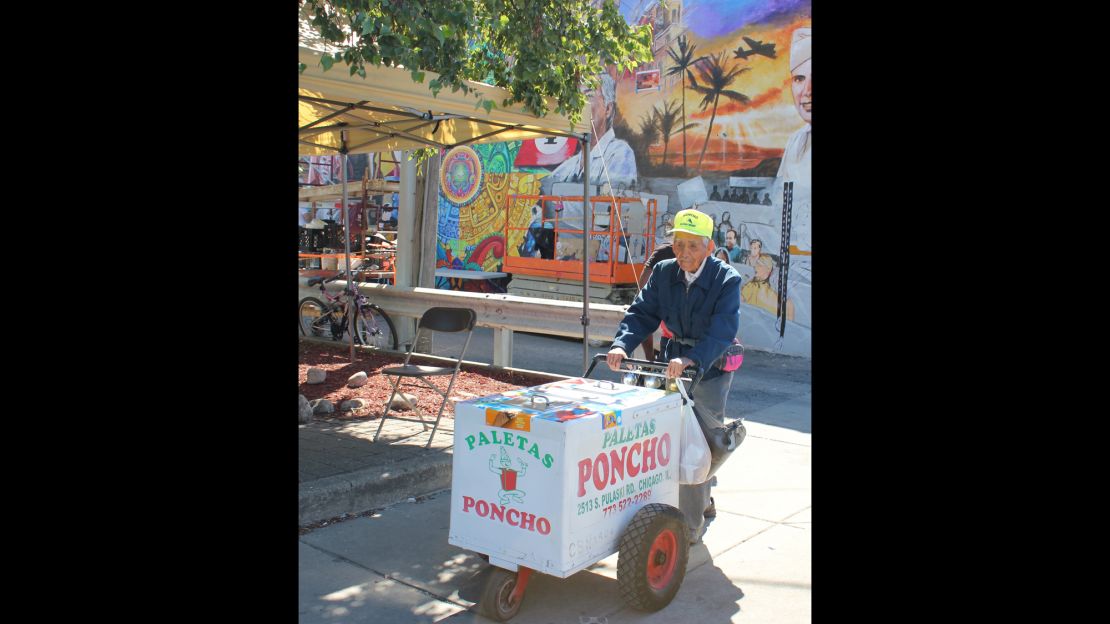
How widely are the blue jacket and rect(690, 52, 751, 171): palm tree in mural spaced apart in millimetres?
10541

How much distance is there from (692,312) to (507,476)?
5.02 feet

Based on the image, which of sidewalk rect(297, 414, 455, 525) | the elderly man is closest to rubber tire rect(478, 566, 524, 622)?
the elderly man

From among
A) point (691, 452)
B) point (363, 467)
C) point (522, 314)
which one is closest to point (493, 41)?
point (363, 467)

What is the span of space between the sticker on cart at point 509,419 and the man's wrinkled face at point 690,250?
4.69ft

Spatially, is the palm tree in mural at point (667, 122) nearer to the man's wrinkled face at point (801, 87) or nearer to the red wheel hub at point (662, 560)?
the man's wrinkled face at point (801, 87)

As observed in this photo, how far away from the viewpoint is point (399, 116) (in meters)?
7.90

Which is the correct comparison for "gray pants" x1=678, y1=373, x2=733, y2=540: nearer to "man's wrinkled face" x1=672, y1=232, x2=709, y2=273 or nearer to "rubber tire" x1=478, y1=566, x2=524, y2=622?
"man's wrinkled face" x1=672, y1=232, x2=709, y2=273

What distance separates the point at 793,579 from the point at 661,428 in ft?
3.85

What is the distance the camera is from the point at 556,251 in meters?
15.5

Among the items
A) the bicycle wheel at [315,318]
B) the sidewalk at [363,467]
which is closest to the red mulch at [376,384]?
the sidewalk at [363,467]

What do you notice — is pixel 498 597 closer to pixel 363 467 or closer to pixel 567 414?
pixel 567 414

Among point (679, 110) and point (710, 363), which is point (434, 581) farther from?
point (679, 110)
